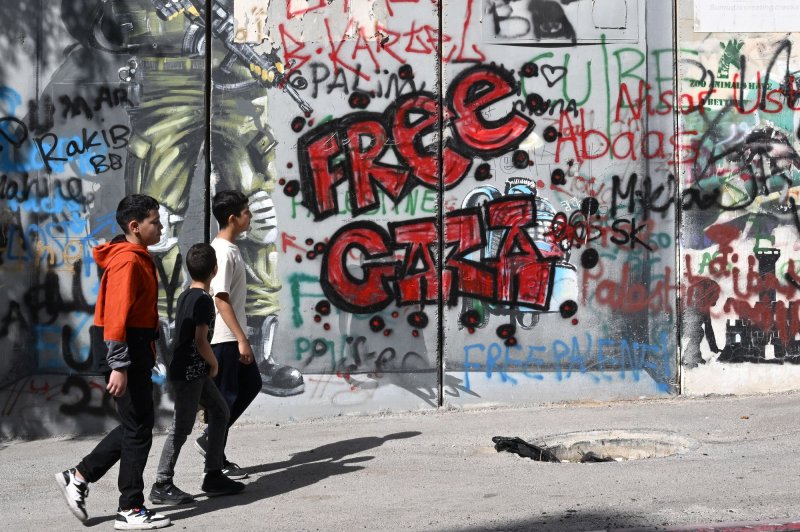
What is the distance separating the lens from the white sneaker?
5.52 meters

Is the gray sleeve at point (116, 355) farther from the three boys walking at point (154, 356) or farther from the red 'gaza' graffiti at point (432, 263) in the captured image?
the red 'gaza' graffiti at point (432, 263)

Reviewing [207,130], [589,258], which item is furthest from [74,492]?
[589,258]

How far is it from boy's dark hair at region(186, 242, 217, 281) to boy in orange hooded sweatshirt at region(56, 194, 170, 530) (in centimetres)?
32

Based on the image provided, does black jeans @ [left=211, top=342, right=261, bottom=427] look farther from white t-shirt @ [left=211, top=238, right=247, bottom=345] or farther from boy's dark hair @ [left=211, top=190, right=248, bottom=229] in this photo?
boy's dark hair @ [left=211, top=190, right=248, bottom=229]

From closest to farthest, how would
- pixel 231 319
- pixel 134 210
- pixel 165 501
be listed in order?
pixel 134 210 < pixel 165 501 < pixel 231 319

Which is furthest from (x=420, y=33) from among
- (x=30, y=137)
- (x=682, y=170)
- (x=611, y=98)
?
(x=30, y=137)

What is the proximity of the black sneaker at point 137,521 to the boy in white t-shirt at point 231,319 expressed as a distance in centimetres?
87

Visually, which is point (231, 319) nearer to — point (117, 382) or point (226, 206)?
point (226, 206)

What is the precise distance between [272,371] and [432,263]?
61.5 inches

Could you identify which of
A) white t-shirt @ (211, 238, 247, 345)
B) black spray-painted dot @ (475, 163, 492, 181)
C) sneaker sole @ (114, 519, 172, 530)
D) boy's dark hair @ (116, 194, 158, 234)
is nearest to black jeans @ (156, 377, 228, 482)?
white t-shirt @ (211, 238, 247, 345)

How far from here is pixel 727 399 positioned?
831 cm

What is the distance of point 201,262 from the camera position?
589 cm

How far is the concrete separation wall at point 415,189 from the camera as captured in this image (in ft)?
26.6

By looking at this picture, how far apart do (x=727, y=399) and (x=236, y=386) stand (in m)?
4.18
